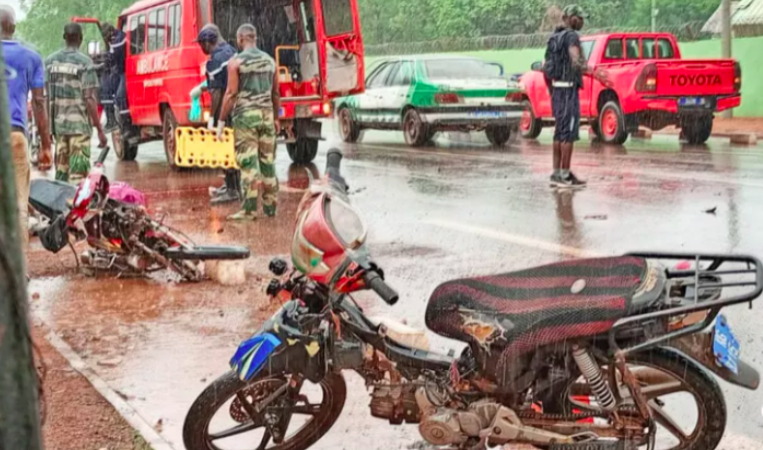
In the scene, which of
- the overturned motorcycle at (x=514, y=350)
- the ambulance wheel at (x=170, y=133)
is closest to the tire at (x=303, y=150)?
the ambulance wheel at (x=170, y=133)

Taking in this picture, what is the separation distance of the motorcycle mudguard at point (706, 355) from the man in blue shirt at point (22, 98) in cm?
428

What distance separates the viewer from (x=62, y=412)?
504cm

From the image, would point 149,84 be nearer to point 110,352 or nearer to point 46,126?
point 46,126

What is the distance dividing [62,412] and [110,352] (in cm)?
112

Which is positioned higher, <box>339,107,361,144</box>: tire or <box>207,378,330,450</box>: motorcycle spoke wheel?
<box>339,107,361,144</box>: tire

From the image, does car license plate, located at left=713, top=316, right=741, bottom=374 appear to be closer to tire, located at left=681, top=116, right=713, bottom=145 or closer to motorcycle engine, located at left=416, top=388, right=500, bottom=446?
motorcycle engine, located at left=416, top=388, right=500, bottom=446

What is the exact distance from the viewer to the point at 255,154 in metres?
10.7

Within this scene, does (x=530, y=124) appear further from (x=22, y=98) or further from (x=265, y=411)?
(x=265, y=411)

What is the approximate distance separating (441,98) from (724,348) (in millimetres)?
14166

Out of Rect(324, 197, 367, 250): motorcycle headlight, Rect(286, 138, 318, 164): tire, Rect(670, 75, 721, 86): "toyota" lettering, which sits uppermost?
Rect(670, 75, 721, 86): "toyota" lettering

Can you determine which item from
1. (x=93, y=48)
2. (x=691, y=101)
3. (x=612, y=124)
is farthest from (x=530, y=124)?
(x=93, y=48)

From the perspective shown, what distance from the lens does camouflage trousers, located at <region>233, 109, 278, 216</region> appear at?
10.6 meters

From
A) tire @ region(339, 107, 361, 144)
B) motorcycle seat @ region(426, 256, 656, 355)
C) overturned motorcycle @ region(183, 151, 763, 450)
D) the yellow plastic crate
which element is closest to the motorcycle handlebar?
overturned motorcycle @ region(183, 151, 763, 450)

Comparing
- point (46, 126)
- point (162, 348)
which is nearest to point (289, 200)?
point (46, 126)
